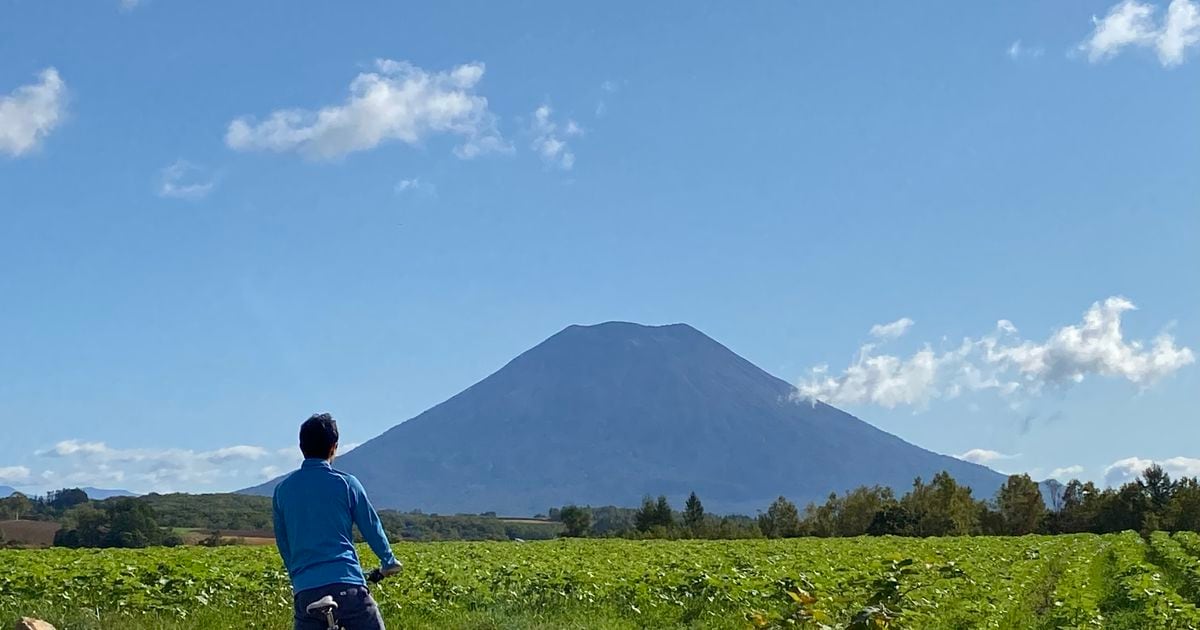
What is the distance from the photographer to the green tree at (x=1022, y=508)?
315 ft

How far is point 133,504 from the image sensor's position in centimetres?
8462

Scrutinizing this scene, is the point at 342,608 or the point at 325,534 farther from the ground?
the point at 325,534

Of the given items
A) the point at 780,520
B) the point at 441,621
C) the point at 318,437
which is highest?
the point at 780,520

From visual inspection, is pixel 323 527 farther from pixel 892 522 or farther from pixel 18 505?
pixel 18 505

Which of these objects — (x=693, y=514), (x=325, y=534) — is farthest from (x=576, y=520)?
(x=325, y=534)

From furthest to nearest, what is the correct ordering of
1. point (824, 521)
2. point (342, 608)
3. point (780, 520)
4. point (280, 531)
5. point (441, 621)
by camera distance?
1. point (780, 520)
2. point (824, 521)
3. point (441, 621)
4. point (280, 531)
5. point (342, 608)

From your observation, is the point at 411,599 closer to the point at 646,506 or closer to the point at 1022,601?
the point at 1022,601

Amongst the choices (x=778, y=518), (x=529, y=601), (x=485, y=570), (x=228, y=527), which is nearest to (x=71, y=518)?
(x=228, y=527)

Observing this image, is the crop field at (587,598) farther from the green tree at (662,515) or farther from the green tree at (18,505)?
the green tree at (18,505)

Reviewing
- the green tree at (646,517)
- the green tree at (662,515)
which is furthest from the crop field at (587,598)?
the green tree at (662,515)

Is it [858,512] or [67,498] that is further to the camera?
[67,498]

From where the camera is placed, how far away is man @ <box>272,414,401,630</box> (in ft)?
21.9

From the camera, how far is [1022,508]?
9631 cm

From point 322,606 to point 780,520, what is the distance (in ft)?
330
